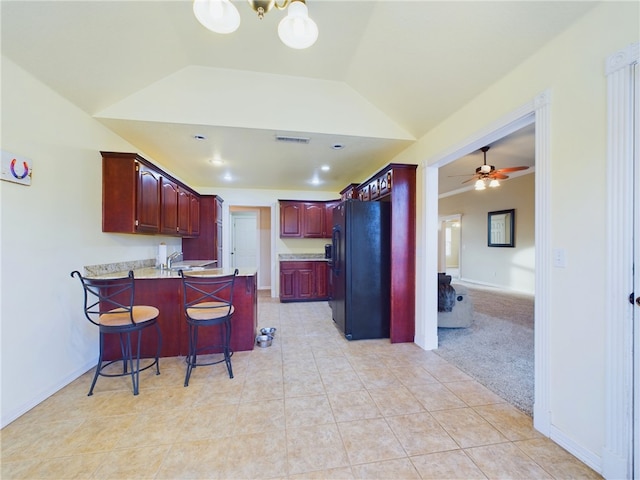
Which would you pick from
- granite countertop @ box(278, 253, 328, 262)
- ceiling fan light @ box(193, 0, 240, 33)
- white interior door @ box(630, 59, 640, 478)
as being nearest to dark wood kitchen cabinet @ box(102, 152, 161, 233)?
ceiling fan light @ box(193, 0, 240, 33)

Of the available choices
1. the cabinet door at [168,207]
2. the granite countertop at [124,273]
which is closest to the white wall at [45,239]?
the granite countertop at [124,273]

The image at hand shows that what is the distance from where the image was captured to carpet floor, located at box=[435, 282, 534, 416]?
2.26 metres

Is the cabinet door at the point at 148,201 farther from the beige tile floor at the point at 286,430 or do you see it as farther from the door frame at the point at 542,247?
the door frame at the point at 542,247

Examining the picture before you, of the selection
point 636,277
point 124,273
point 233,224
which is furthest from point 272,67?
point 233,224

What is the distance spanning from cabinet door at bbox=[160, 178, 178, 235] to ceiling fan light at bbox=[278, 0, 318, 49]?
8.52 ft

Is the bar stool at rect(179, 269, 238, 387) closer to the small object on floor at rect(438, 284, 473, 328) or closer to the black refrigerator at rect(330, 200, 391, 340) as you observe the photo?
the black refrigerator at rect(330, 200, 391, 340)

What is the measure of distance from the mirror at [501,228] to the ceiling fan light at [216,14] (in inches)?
281

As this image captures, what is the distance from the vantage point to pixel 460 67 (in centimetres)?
213

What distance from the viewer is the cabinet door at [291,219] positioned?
570 cm

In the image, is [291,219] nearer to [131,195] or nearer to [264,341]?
[264,341]

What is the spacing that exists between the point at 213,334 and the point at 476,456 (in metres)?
2.55

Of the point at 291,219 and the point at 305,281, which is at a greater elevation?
the point at 291,219

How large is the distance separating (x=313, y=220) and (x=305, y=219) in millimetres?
178

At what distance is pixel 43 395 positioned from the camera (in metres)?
2.07
